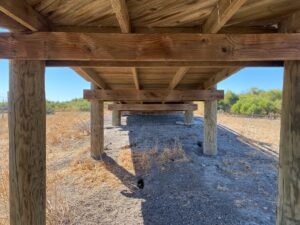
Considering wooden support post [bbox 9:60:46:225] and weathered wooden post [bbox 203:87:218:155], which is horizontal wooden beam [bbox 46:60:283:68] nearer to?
wooden support post [bbox 9:60:46:225]

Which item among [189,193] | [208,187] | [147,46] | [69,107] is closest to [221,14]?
[147,46]

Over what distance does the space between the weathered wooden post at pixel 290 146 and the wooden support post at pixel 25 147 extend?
89.1 inches

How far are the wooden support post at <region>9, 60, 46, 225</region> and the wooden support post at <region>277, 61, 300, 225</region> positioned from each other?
2263mm

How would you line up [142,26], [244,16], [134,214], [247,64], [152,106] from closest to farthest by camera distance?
[244,16], [142,26], [247,64], [134,214], [152,106]

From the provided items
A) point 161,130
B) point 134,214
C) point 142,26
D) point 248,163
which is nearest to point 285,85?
point 142,26

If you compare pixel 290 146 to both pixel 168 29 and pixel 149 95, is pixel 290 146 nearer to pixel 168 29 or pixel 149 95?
pixel 168 29

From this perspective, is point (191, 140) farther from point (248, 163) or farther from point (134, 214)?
point (134, 214)

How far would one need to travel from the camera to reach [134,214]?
4.20m

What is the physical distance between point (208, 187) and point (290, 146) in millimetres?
3139

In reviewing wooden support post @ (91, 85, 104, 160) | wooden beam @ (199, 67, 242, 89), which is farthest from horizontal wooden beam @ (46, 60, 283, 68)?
wooden support post @ (91, 85, 104, 160)

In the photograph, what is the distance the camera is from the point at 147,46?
2.26 metres

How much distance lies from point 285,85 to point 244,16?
2.58 ft

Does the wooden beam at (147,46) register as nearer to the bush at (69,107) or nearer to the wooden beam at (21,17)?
the wooden beam at (21,17)

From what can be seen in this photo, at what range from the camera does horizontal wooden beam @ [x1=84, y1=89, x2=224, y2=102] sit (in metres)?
7.18
